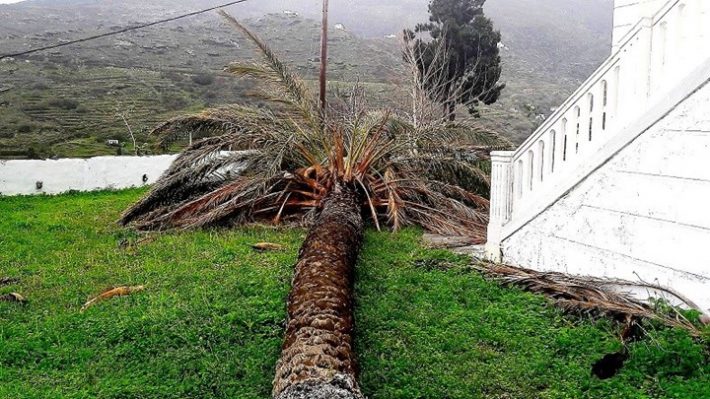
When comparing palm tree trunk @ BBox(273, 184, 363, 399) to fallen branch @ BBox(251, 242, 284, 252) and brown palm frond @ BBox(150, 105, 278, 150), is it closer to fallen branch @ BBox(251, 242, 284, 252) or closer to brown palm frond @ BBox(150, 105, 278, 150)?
fallen branch @ BBox(251, 242, 284, 252)

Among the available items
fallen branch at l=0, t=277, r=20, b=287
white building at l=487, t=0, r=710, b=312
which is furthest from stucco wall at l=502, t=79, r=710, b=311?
fallen branch at l=0, t=277, r=20, b=287

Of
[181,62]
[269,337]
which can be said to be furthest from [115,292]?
[181,62]

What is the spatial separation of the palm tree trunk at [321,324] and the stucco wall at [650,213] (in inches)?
76.4

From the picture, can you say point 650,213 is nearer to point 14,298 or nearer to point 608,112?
Answer: point 608,112

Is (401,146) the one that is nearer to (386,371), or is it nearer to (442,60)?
(386,371)

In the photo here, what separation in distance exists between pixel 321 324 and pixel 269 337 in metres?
0.59

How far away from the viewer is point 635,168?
4.78 meters

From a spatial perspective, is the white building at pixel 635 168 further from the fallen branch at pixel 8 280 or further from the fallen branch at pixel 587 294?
the fallen branch at pixel 8 280

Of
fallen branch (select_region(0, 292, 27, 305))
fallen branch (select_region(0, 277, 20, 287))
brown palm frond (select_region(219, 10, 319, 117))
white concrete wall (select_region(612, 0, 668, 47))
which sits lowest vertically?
fallen branch (select_region(0, 277, 20, 287))

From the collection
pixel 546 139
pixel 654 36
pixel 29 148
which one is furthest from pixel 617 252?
pixel 29 148

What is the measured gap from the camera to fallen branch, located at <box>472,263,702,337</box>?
14.4 feet

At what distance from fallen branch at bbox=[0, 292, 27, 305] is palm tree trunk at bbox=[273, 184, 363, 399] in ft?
7.73

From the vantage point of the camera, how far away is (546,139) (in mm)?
5641

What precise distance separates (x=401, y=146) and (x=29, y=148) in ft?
30.0
